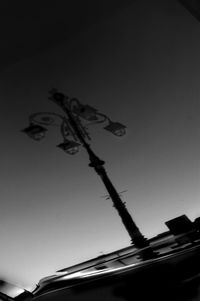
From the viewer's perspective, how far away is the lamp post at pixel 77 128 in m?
2.27

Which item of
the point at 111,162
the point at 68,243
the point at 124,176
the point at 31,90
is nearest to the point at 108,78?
the point at 31,90

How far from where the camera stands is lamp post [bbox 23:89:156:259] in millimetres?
2273

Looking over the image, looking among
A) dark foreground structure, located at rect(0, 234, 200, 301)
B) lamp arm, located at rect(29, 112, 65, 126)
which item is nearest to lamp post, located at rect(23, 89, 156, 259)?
lamp arm, located at rect(29, 112, 65, 126)

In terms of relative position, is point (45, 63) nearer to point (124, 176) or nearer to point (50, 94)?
point (50, 94)

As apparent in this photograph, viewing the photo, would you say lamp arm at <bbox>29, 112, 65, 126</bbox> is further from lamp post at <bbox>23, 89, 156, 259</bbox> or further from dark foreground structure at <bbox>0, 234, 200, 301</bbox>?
dark foreground structure at <bbox>0, 234, 200, 301</bbox>

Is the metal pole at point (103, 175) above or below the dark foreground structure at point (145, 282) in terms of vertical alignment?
above

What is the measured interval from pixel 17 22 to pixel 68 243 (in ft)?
6.74

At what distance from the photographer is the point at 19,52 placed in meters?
1.80

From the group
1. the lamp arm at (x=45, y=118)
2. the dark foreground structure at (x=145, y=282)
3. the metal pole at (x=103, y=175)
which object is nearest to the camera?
the dark foreground structure at (x=145, y=282)

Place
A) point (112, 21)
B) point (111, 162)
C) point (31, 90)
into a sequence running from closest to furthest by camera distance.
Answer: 1. point (112, 21)
2. point (31, 90)
3. point (111, 162)

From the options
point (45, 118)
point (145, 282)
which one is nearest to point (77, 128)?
point (45, 118)

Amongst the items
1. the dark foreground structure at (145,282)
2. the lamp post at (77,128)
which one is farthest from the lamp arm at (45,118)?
the dark foreground structure at (145,282)

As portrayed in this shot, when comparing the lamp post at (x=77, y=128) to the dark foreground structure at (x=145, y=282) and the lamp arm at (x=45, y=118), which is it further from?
the dark foreground structure at (x=145, y=282)

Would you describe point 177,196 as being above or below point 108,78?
below
